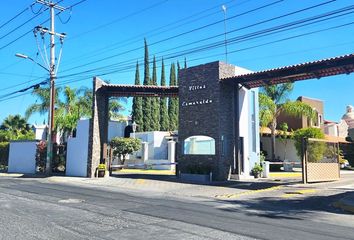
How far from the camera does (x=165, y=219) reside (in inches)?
412

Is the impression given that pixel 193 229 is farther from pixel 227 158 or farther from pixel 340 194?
pixel 227 158

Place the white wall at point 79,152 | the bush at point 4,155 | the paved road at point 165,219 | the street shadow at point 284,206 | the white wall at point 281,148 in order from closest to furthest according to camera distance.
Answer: the paved road at point 165,219
the street shadow at point 284,206
the white wall at point 79,152
the bush at point 4,155
the white wall at point 281,148

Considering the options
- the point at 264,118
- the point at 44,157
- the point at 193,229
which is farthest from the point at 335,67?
the point at 44,157

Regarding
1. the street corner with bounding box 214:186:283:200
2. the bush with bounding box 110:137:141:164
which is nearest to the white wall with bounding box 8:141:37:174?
the bush with bounding box 110:137:141:164

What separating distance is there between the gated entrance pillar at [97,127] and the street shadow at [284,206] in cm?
1381

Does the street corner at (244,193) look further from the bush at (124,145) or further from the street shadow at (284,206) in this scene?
the bush at (124,145)

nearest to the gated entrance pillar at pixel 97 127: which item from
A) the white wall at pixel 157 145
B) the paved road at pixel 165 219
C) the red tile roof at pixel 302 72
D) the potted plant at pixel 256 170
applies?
the red tile roof at pixel 302 72

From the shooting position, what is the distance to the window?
2415 centimetres

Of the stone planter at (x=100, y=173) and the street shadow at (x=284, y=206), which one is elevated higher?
the stone planter at (x=100, y=173)

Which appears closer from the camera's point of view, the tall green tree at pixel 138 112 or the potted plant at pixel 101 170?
the potted plant at pixel 101 170

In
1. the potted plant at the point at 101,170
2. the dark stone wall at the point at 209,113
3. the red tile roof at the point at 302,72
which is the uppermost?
the red tile roof at the point at 302,72

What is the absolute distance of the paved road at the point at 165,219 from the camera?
8.63m

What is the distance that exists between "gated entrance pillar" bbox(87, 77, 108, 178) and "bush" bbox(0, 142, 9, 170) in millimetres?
13958

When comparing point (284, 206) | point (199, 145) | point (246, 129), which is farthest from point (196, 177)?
point (284, 206)
